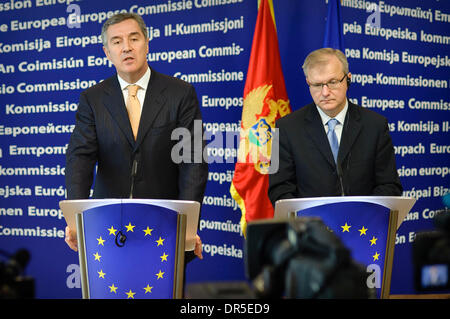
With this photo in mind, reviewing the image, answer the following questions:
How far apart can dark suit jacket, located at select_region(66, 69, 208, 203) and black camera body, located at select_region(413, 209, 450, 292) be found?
5.76 ft

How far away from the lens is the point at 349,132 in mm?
2654

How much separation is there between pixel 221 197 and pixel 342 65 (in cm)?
212

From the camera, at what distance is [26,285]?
968mm

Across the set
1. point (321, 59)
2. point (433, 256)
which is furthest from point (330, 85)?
point (433, 256)

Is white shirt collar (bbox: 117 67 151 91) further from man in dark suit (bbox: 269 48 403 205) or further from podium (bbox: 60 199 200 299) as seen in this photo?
podium (bbox: 60 199 200 299)

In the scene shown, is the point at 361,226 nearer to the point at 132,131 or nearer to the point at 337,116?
the point at 337,116

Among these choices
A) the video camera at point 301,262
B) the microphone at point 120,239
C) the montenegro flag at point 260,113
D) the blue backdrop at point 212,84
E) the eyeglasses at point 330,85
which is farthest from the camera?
the blue backdrop at point 212,84

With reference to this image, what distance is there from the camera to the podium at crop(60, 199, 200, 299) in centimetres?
177

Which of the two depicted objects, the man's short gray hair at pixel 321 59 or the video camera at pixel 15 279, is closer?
the video camera at pixel 15 279

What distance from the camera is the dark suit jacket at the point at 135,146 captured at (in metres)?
2.67

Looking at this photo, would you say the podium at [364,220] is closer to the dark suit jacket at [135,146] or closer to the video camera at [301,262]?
the video camera at [301,262]

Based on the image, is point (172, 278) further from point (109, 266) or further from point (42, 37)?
point (42, 37)

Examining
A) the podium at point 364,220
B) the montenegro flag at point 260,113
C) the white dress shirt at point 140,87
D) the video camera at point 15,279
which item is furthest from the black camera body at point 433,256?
the montenegro flag at point 260,113

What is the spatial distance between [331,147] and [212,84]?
201cm
